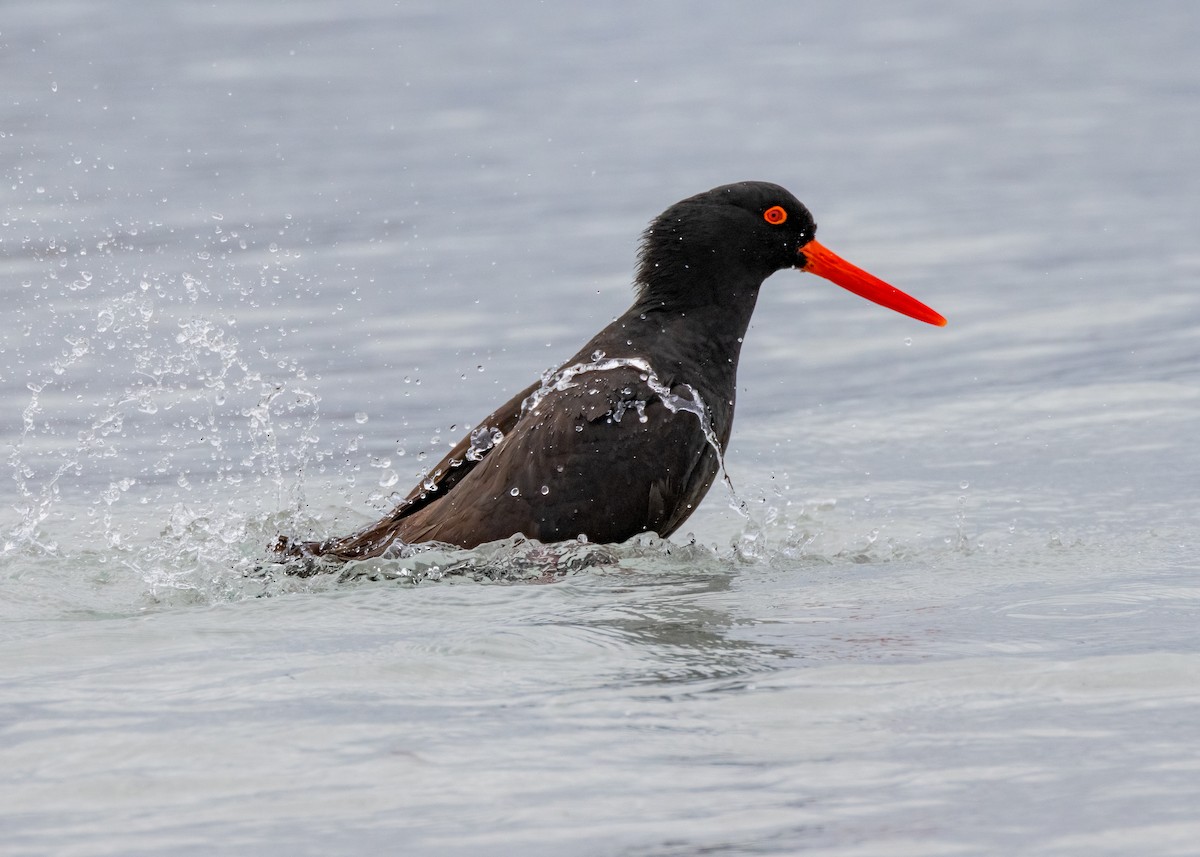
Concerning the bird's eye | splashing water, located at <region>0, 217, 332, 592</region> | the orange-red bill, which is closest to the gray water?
splashing water, located at <region>0, 217, 332, 592</region>

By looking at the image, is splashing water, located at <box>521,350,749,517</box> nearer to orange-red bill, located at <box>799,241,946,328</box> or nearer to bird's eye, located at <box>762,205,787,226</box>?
bird's eye, located at <box>762,205,787,226</box>

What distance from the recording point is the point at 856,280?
7.25 meters

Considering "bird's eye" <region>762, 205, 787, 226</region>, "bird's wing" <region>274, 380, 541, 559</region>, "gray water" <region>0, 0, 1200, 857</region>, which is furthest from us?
"bird's eye" <region>762, 205, 787, 226</region>

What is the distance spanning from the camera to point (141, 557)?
622 centimetres

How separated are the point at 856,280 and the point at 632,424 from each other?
1.70m

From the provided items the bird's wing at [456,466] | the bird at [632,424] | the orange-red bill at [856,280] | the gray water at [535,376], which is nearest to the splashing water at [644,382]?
the bird at [632,424]

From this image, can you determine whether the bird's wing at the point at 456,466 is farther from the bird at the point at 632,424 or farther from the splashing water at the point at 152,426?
the splashing water at the point at 152,426

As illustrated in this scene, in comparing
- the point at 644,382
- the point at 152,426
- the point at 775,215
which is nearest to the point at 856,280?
the point at 775,215

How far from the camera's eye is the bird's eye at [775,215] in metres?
6.71

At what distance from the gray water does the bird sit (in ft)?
0.54

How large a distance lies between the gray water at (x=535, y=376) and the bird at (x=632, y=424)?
0.54ft

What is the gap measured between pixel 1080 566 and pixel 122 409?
4997 millimetres

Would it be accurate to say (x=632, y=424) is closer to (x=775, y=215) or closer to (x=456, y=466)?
(x=456, y=466)

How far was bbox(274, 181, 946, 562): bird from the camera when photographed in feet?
19.4
